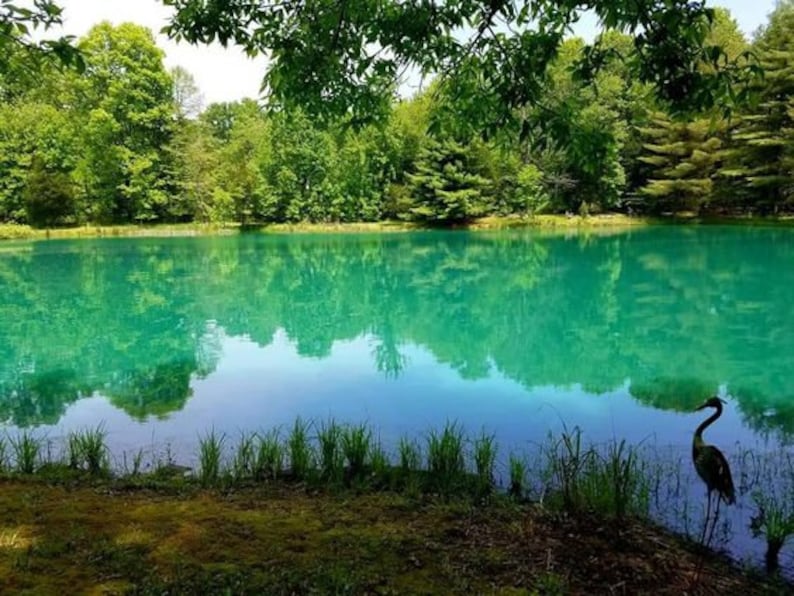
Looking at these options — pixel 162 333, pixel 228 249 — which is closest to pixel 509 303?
pixel 162 333

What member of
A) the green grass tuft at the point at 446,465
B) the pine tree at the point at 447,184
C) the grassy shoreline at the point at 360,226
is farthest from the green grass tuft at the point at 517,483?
the grassy shoreline at the point at 360,226

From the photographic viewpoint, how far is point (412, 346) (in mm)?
12445

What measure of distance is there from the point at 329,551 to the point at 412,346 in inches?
351

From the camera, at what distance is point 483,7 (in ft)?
14.3

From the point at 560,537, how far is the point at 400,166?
151ft

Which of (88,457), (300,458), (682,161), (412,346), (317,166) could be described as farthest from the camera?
(317,166)

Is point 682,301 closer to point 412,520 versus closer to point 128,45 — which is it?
point 412,520

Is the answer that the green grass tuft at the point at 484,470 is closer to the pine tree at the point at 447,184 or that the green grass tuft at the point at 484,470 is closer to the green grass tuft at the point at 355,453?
the green grass tuft at the point at 355,453

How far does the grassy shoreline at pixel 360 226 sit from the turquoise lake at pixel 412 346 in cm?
1490

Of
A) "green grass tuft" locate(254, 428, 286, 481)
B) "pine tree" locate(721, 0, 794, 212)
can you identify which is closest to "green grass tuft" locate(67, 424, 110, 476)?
"green grass tuft" locate(254, 428, 286, 481)

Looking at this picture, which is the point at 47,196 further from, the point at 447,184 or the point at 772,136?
the point at 772,136

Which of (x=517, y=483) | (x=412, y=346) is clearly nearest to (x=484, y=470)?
(x=517, y=483)

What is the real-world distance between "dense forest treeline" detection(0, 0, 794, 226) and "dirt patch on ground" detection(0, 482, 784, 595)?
36.7 m

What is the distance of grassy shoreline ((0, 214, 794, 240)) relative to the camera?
40.4 m
